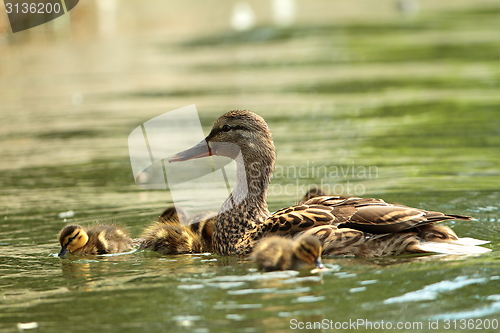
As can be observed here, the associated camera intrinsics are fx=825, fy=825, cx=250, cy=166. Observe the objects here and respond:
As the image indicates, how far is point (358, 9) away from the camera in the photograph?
1273 inches

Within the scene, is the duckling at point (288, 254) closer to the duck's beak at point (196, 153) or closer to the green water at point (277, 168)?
the green water at point (277, 168)

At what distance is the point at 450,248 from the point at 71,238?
2.63m

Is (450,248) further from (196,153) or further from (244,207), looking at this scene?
(196,153)

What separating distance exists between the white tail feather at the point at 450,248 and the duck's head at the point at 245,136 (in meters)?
1.44

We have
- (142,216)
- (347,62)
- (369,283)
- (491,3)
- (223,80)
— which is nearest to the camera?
(369,283)

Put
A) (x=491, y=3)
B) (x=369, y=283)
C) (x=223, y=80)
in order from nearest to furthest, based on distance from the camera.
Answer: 1. (x=369, y=283)
2. (x=223, y=80)
3. (x=491, y=3)

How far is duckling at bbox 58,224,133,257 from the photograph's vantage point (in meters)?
5.89

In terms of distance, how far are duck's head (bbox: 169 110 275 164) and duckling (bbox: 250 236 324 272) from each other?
3.85ft

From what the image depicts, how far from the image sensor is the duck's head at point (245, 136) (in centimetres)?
620

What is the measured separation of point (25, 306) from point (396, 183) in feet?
13.9

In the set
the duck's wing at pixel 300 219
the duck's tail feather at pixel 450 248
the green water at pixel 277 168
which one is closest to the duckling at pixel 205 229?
the green water at pixel 277 168

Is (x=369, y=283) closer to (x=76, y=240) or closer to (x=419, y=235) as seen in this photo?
(x=419, y=235)

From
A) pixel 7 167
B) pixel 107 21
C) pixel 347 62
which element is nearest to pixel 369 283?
pixel 7 167

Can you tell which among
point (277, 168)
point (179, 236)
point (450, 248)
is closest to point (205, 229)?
point (179, 236)
